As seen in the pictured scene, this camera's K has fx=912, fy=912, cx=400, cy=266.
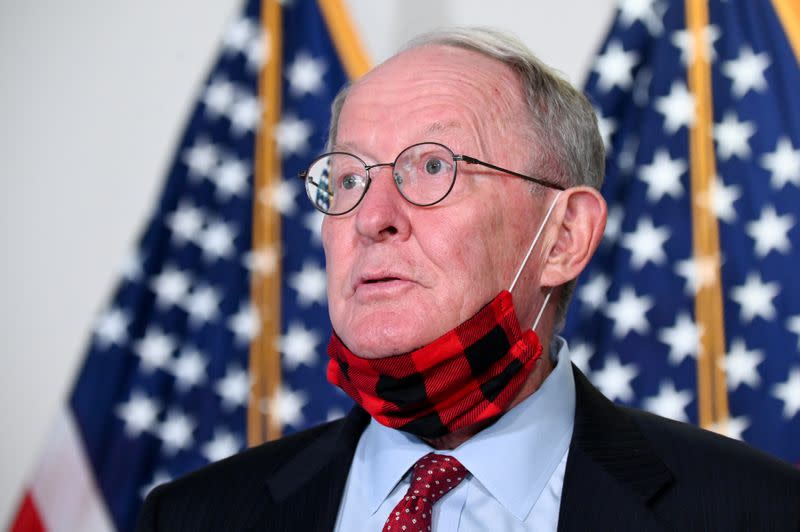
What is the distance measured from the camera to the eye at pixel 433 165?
1849 millimetres

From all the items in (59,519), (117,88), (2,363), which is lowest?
(59,519)

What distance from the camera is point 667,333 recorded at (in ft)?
10.6

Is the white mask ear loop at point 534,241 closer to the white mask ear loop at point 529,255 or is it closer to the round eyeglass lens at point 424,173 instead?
the white mask ear loop at point 529,255

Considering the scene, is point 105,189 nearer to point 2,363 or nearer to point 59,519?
point 2,363

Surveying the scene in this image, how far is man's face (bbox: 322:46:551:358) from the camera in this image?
70.4 inches

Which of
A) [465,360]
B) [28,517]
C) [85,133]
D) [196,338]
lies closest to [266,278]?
[196,338]

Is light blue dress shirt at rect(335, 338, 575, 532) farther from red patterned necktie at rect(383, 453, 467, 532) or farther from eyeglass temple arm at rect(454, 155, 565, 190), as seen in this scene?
eyeglass temple arm at rect(454, 155, 565, 190)

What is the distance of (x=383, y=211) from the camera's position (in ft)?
5.92

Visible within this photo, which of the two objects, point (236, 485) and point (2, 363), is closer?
point (236, 485)

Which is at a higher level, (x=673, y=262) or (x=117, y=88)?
(x=117, y=88)

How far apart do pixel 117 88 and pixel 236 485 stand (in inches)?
91.3

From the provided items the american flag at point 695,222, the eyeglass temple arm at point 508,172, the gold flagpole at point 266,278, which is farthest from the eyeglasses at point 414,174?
the gold flagpole at point 266,278

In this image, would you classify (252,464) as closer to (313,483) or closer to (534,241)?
(313,483)

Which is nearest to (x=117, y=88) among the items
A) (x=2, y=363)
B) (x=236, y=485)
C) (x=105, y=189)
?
(x=105, y=189)
